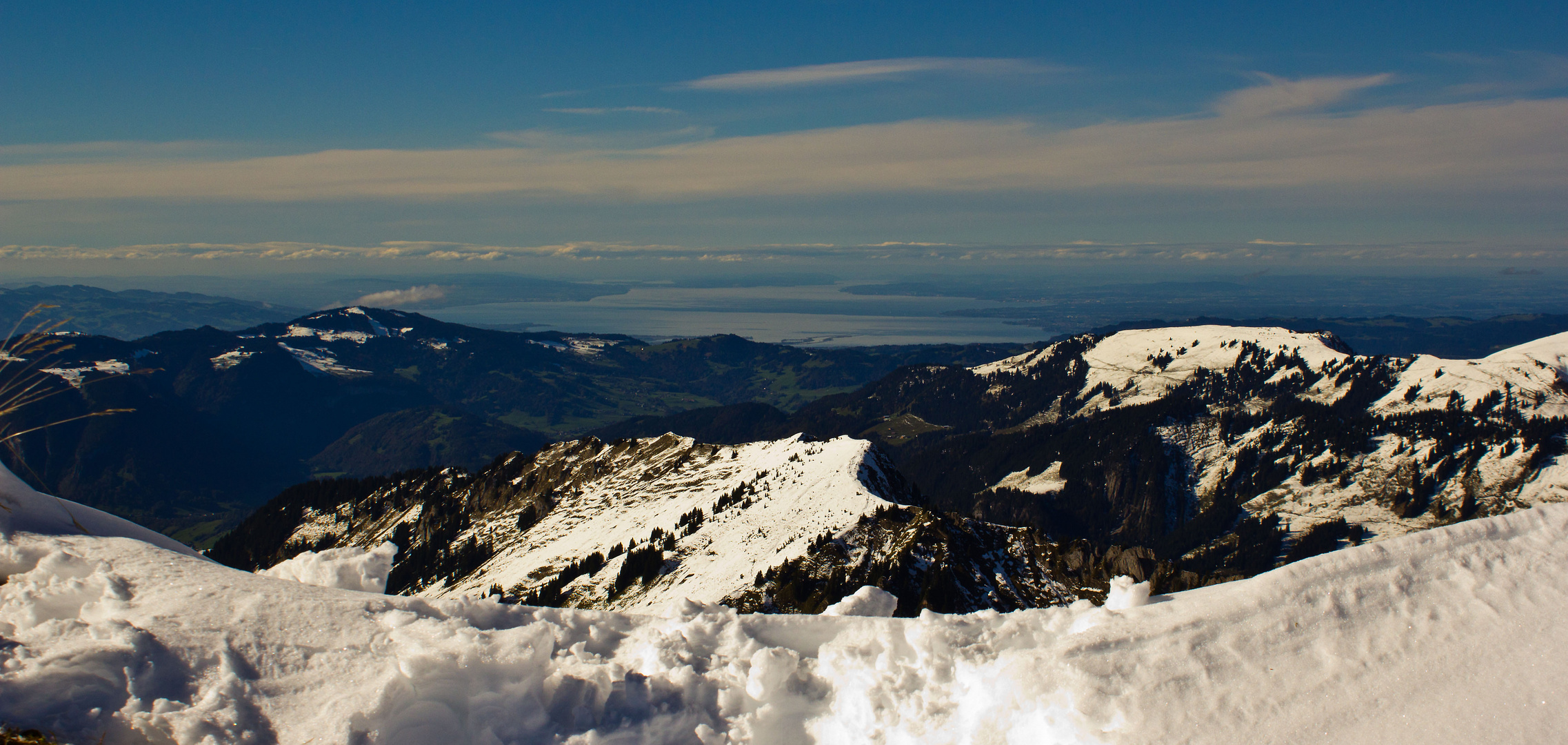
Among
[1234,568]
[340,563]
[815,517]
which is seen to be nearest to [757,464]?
[815,517]

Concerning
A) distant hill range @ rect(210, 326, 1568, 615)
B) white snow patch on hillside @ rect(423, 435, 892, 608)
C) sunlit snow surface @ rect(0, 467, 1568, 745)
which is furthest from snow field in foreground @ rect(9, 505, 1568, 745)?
white snow patch on hillside @ rect(423, 435, 892, 608)

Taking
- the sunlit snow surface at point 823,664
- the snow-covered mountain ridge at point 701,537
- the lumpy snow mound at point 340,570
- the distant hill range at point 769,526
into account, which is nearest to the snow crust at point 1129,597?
the sunlit snow surface at point 823,664

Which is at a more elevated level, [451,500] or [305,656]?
[305,656]

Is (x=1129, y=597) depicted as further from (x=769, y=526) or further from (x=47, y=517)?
(x=769, y=526)

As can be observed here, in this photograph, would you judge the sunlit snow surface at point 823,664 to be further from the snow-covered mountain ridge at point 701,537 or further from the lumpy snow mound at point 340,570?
the snow-covered mountain ridge at point 701,537

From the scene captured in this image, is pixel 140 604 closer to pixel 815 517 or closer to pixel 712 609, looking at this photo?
pixel 712 609

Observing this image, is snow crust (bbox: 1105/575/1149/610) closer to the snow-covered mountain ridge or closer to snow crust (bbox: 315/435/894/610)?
the snow-covered mountain ridge

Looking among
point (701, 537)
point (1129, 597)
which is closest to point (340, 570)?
point (1129, 597)
